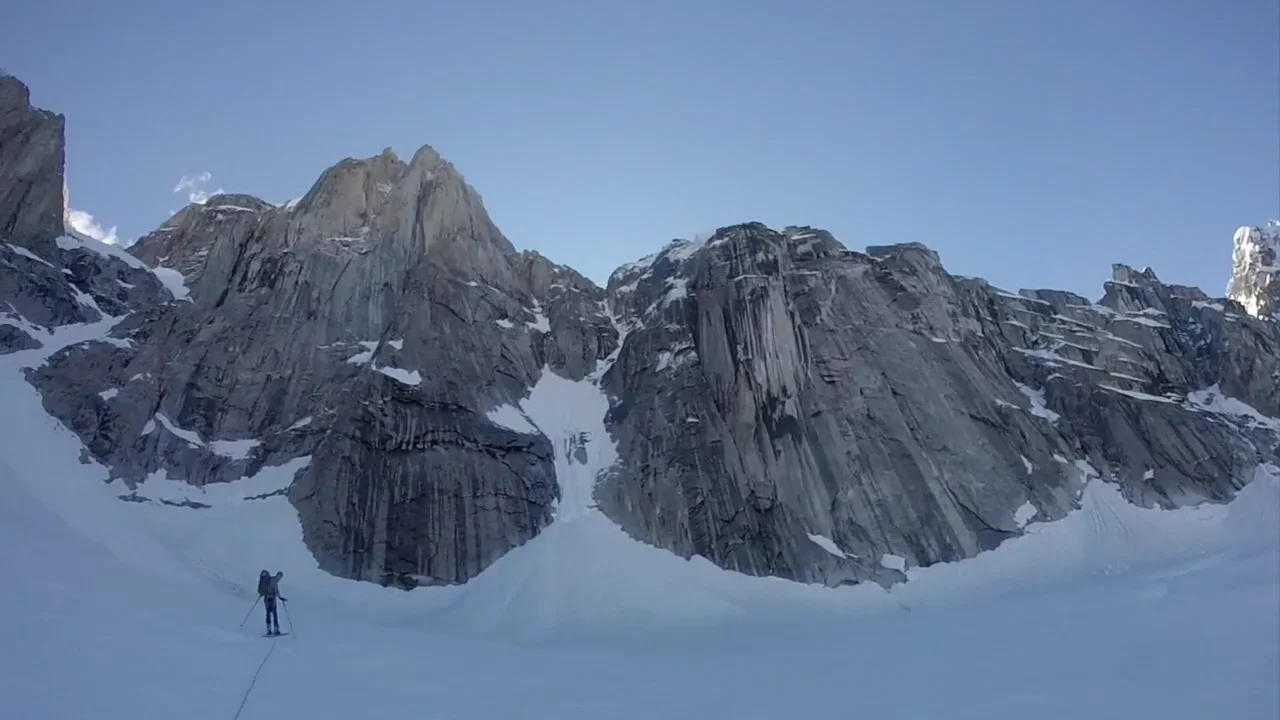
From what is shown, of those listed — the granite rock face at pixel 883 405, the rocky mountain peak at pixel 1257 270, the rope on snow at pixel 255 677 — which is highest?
the rocky mountain peak at pixel 1257 270

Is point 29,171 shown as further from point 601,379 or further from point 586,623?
point 586,623

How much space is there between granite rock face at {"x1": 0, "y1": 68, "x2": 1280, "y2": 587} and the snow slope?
203 centimetres

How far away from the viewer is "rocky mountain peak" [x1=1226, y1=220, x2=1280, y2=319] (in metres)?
80.9

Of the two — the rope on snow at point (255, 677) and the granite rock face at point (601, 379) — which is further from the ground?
the granite rock face at point (601, 379)

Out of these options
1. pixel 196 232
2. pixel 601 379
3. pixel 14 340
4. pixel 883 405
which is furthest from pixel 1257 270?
pixel 14 340

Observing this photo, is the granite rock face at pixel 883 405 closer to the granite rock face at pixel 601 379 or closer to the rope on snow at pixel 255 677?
the granite rock face at pixel 601 379

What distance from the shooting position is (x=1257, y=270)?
274ft

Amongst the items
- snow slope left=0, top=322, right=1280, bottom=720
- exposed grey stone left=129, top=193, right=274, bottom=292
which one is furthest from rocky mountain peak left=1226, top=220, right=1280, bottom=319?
exposed grey stone left=129, top=193, right=274, bottom=292

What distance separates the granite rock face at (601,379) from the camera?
45.2 metres

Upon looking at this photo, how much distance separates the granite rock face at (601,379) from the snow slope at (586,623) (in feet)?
6.65

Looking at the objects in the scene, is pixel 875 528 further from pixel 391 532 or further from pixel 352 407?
pixel 352 407

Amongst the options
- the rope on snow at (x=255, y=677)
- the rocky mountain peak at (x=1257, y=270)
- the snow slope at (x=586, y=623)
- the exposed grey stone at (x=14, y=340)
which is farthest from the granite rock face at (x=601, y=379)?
the rope on snow at (x=255, y=677)

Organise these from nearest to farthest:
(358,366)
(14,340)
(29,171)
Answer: (14,340)
(29,171)
(358,366)

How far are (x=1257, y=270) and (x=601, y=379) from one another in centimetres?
7268
